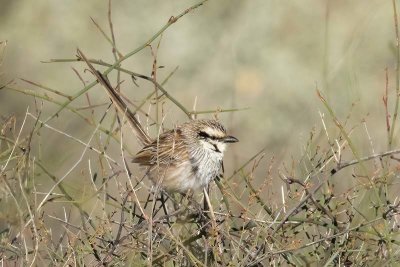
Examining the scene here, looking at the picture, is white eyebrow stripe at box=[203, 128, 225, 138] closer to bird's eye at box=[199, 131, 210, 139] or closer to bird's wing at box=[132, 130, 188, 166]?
bird's eye at box=[199, 131, 210, 139]

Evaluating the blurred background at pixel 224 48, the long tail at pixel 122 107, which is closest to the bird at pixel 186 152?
the long tail at pixel 122 107

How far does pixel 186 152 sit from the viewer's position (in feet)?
23.5

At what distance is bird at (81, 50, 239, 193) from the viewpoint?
6520 millimetres

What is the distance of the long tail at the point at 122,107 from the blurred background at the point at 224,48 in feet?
15.4

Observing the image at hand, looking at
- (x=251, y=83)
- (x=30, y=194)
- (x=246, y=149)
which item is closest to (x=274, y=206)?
(x=30, y=194)

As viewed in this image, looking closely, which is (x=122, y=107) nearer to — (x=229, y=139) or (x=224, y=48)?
(x=229, y=139)

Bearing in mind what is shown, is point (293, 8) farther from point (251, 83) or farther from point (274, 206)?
point (274, 206)

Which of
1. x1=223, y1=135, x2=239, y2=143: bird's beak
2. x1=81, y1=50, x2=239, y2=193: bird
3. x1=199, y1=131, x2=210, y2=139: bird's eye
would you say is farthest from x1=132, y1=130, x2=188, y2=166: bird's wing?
x1=223, y1=135, x2=239, y2=143: bird's beak

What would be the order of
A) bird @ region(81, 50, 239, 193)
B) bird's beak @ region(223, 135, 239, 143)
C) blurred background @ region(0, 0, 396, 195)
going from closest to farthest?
bird @ region(81, 50, 239, 193), bird's beak @ region(223, 135, 239, 143), blurred background @ region(0, 0, 396, 195)

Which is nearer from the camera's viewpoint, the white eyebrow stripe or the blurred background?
the white eyebrow stripe

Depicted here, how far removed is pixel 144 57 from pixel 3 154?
24.8ft

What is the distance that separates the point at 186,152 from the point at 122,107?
142cm

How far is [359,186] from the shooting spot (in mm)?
4895

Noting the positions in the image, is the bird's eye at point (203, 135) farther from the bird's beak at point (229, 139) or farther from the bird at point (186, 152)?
the bird's beak at point (229, 139)
